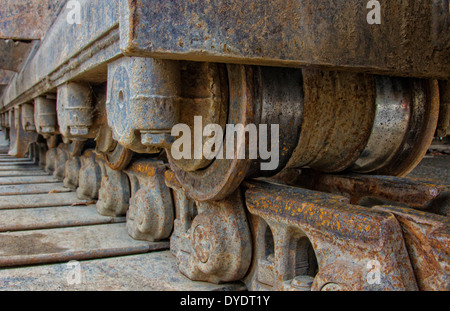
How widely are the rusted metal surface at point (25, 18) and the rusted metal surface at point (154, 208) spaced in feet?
5.09

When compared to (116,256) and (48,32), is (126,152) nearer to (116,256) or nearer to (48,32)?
(116,256)

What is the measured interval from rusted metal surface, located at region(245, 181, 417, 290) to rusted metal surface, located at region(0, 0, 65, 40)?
7.83ft

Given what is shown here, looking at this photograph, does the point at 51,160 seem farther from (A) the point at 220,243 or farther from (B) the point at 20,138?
(A) the point at 220,243

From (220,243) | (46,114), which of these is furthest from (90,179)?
(220,243)

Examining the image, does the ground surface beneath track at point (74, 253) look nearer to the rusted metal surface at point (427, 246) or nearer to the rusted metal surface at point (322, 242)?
the rusted metal surface at point (322, 242)

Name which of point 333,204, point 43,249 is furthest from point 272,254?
point 43,249

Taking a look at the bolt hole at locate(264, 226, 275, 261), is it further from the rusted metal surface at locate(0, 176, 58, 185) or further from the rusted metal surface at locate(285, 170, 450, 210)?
the rusted metal surface at locate(0, 176, 58, 185)

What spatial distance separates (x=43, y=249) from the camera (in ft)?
7.51

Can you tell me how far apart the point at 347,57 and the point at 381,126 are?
0.46 metres

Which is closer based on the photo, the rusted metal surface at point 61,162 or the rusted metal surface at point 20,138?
the rusted metal surface at point 61,162

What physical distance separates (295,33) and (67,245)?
1633 millimetres

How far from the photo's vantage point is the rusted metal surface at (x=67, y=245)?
2.09 metres

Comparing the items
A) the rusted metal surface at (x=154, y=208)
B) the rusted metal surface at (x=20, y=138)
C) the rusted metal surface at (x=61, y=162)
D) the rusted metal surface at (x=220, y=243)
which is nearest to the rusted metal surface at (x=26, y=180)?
the rusted metal surface at (x=61, y=162)

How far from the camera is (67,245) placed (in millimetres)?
2367
